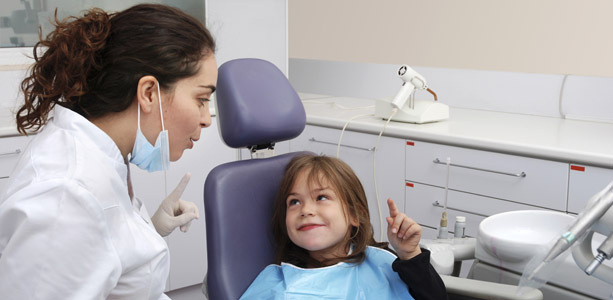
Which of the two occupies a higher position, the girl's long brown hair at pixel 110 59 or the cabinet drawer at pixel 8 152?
the girl's long brown hair at pixel 110 59

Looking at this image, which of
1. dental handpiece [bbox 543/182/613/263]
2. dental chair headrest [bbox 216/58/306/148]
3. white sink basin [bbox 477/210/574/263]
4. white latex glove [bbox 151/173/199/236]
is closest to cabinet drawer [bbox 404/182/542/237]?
white sink basin [bbox 477/210/574/263]

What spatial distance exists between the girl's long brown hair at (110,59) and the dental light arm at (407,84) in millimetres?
1503

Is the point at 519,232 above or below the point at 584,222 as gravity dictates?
below

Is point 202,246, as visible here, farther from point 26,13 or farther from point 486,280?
point 486,280

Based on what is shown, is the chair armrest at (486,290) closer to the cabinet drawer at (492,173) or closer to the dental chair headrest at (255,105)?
the dental chair headrest at (255,105)

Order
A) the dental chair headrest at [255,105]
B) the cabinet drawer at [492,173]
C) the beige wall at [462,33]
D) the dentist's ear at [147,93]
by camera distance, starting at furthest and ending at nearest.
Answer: the beige wall at [462,33], the cabinet drawer at [492,173], the dental chair headrest at [255,105], the dentist's ear at [147,93]

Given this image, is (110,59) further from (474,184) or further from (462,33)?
(462,33)

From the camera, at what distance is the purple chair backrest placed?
1.66 metres

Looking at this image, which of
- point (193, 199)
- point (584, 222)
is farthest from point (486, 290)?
point (193, 199)

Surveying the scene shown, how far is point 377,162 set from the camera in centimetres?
268

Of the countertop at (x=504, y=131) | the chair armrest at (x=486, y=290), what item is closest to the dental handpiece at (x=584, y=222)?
the chair armrest at (x=486, y=290)

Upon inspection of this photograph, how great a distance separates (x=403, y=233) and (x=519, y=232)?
30cm

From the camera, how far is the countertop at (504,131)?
2154mm

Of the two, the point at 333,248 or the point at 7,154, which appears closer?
the point at 333,248
